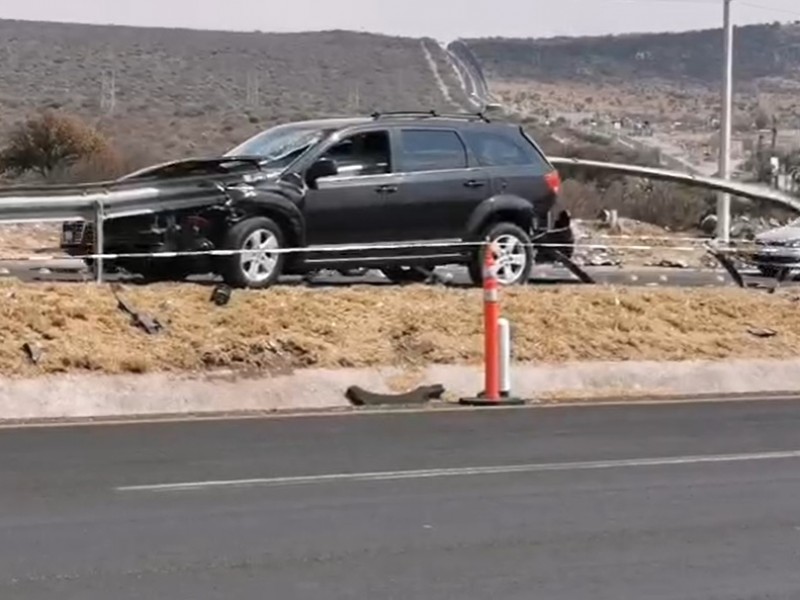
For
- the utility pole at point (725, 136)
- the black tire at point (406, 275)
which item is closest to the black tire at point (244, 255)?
the black tire at point (406, 275)

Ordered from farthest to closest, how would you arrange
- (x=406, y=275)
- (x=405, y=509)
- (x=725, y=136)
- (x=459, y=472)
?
(x=725, y=136) < (x=406, y=275) < (x=459, y=472) < (x=405, y=509)

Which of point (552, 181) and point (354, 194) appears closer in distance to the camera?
point (354, 194)

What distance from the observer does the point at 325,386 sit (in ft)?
50.9

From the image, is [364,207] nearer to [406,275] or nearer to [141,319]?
[406,275]

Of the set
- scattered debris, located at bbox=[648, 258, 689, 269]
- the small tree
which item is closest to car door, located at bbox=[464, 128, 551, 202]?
scattered debris, located at bbox=[648, 258, 689, 269]

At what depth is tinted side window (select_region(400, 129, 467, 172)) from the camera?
1803 cm

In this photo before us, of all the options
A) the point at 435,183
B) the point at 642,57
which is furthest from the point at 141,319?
the point at 642,57

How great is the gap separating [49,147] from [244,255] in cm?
2645

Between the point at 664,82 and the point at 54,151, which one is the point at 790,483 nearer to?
the point at 54,151

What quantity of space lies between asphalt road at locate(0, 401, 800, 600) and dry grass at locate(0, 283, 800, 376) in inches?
54.0

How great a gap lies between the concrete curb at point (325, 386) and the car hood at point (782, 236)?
454 inches

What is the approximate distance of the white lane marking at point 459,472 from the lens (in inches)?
432

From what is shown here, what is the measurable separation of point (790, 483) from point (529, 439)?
2.40 meters

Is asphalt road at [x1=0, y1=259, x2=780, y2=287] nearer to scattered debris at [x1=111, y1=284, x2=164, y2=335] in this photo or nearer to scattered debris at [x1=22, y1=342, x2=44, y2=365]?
scattered debris at [x1=111, y1=284, x2=164, y2=335]
